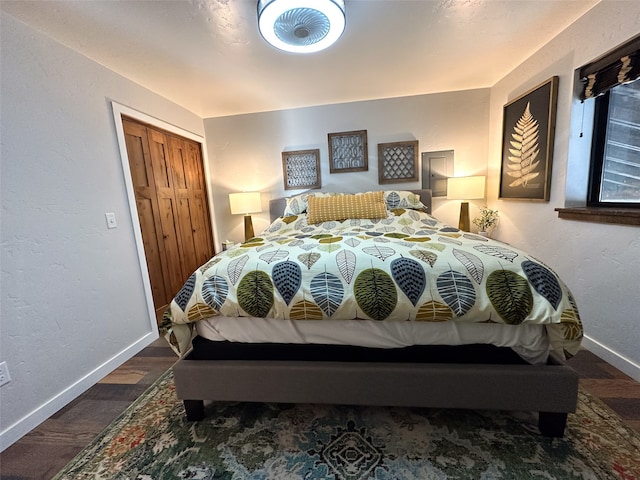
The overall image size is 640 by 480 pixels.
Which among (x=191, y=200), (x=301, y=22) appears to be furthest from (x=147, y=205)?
(x=301, y=22)

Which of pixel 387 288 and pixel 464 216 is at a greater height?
pixel 464 216

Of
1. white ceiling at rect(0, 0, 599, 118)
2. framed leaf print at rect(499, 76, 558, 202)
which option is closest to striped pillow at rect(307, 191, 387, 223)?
white ceiling at rect(0, 0, 599, 118)

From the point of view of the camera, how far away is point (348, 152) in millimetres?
2965

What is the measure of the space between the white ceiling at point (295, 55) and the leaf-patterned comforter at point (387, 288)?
4.65 feet

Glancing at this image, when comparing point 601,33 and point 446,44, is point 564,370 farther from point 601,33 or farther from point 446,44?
point 446,44

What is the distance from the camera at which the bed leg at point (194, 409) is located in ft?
4.15

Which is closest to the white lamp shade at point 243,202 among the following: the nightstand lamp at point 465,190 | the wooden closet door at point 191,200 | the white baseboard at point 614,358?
the wooden closet door at point 191,200

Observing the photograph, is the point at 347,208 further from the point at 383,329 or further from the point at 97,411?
the point at 97,411

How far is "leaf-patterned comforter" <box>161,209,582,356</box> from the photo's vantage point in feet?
3.29

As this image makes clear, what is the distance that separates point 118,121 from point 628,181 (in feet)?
11.5

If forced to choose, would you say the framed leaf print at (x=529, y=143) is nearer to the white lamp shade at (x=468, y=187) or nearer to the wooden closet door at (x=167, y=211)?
the white lamp shade at (x=468, y=187)

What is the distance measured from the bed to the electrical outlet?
0.84m

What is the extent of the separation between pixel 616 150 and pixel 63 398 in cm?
372

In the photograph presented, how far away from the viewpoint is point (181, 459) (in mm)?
1104
